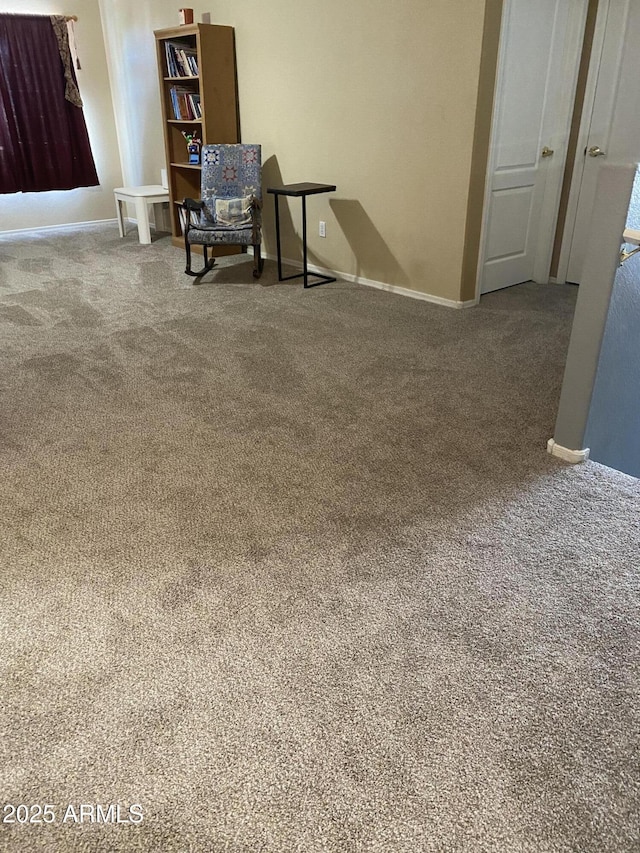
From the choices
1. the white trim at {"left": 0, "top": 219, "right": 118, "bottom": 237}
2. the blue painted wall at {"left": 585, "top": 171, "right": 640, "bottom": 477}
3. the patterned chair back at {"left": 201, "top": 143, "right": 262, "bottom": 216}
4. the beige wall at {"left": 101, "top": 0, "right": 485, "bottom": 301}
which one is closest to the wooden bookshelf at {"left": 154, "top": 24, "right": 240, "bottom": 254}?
the beige wall at {"left": 101, "top": 0, "right": 485, "bottom": 301}

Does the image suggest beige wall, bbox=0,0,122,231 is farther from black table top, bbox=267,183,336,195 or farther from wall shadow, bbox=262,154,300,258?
black table top, bbox=267,183,336,195

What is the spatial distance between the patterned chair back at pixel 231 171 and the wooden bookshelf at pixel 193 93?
379 millimetres

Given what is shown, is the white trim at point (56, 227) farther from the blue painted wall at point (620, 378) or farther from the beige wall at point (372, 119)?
the blue painted wall at point (620, 378)

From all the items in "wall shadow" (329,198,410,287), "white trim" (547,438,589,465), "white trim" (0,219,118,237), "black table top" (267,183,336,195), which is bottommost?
"white trim" (0,219,118,237)

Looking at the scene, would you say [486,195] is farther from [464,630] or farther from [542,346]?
[464,630]

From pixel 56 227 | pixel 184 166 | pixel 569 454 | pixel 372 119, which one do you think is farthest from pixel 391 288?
pixel 56 227

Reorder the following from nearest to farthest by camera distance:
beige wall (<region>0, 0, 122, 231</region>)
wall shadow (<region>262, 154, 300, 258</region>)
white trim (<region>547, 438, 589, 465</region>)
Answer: white trim (<region>547, 438, 589, 465</region>) → wall shadow (<region>262, 154, 300, 258</region>) → beige wall (<region>0, 0, 122, 231</region>)

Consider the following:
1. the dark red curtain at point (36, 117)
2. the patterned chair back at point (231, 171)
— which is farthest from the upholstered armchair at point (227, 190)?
the dark red curtain at point (36, 117)

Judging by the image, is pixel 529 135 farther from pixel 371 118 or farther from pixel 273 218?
pixel 273 218

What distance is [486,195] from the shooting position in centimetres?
416

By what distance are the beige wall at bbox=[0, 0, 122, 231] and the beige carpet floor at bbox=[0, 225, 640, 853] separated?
14.5 feet

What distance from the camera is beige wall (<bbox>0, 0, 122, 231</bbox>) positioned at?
22.0 ft

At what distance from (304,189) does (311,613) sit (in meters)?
3.54

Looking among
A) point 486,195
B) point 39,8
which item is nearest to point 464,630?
point 486,195
